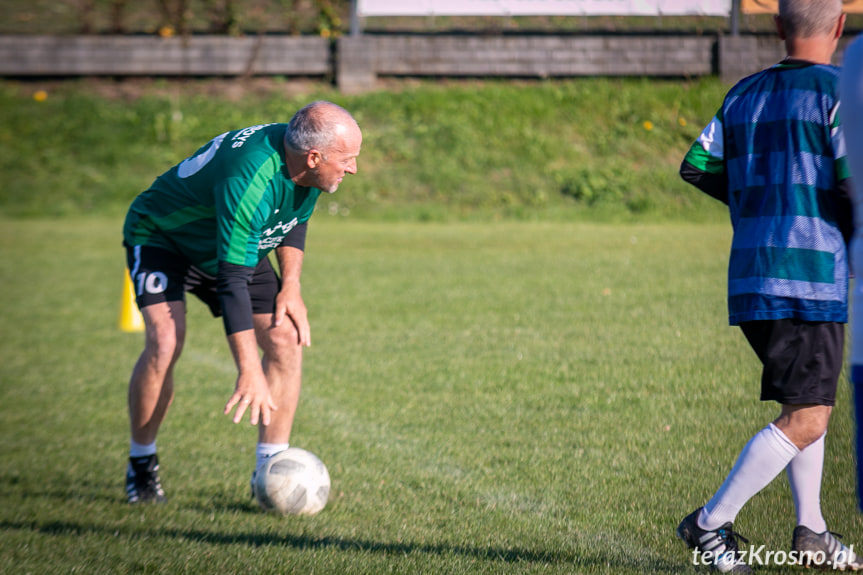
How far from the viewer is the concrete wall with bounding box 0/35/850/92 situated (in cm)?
2366

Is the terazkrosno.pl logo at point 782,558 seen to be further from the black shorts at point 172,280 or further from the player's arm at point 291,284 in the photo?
the black shorts at point 172,280

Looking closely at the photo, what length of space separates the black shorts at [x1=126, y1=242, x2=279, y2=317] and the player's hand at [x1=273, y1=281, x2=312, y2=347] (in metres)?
0.09

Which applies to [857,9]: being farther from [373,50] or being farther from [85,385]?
[85,385]

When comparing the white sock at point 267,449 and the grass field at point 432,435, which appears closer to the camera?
the grass field at point 432,435

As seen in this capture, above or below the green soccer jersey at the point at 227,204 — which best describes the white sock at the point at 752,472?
below

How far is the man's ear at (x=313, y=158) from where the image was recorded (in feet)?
11.4

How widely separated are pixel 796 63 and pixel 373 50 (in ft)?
73.1

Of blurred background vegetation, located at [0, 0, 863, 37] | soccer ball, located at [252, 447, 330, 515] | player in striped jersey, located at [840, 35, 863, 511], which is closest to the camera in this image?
player in striped jersey, located at [840, 35, 863, 511]

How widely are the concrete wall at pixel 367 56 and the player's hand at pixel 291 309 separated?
67.2ft

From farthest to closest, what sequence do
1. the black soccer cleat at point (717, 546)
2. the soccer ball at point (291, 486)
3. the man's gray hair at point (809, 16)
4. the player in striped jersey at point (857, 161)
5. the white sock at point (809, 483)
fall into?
1. the soccer ball at point (291, 486)
2. the white sock at point (809, 483)
3. the black soccer cleat at point (717, 546)
4. the man's gray hair at point (809, 16)
5. the player in striped jersey at point (857, 161)

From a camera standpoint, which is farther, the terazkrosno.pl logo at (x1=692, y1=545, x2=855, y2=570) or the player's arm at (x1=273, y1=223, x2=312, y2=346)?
the player's arm at (x1=273, y1=223, x2=312, y2=346)

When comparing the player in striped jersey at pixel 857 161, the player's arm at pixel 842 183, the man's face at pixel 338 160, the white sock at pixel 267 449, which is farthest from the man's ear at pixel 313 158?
the player in striped jersey at pixel 857 161

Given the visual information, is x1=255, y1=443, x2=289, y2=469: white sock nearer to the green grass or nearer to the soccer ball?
the soccer ball

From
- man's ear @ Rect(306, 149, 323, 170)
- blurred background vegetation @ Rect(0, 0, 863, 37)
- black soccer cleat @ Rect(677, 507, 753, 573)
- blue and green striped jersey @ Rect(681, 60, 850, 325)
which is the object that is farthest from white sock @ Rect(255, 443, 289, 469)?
blurred background vegetation @ Rect(0, 0, 863, 37)
